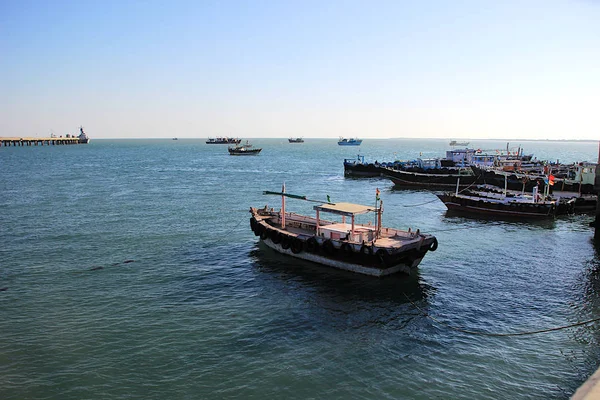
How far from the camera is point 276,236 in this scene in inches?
1281

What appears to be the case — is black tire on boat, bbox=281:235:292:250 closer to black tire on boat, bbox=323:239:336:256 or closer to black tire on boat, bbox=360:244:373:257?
black tire on boat, bbox=323:239:336:256

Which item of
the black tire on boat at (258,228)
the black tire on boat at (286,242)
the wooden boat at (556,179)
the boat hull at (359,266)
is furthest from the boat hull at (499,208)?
the black tire on boat at (286,242)

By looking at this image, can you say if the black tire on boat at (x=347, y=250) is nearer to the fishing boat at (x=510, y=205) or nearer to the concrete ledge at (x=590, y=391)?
the concrete ledge at (x=590, y=391)

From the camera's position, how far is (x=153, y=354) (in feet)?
60.5

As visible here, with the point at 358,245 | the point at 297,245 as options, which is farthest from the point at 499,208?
the point at 297,245

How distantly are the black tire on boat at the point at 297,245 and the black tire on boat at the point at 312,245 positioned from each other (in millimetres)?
450

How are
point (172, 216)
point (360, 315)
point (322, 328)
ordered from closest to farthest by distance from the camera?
point (322, 328)
point (360, 315)
point (172, 216)

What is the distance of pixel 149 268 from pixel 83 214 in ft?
76.1

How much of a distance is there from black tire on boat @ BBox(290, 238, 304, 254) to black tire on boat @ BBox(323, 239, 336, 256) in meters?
2.08

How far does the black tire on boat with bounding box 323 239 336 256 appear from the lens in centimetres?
2867

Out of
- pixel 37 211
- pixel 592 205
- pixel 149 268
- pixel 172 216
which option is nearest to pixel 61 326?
pixel 149 268

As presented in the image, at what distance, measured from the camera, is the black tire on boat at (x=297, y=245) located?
3059 centimetres

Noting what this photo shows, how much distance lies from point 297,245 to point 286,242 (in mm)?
1175

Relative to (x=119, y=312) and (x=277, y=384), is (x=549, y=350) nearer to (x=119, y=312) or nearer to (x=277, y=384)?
(x=277, y=384)
